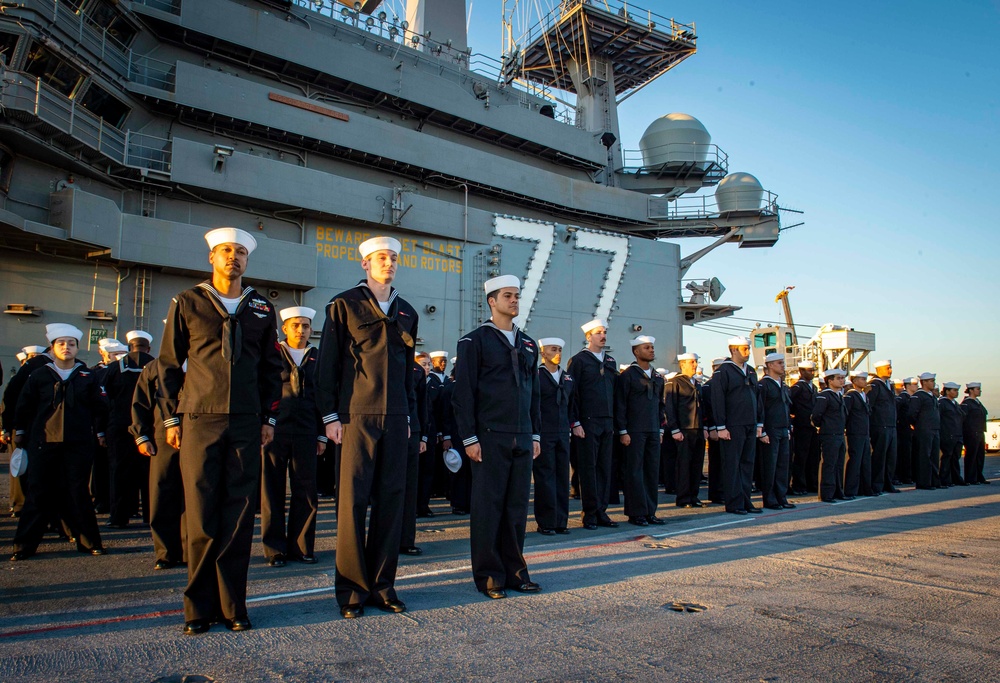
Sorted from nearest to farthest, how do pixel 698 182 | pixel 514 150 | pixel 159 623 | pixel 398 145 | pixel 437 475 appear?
pixel 159 623
pixel 437 475
pixel 398 145
pixel 514 150
pixel 698 182

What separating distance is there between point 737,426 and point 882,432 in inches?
159

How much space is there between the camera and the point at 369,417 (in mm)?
3711

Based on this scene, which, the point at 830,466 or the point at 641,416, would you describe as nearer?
the point at 641,416

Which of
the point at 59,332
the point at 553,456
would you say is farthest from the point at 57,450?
the point at 553,456

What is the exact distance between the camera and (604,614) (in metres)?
3.29

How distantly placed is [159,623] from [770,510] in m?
Answer: 6.79

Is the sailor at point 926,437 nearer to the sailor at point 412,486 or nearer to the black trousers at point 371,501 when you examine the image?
the sailor at point 412,486

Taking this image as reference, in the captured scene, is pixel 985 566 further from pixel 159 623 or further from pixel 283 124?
pixel 283 124

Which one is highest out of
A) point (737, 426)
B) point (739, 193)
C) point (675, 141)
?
point (675, 141)

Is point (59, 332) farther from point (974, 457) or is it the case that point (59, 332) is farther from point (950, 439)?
point (974, 457)

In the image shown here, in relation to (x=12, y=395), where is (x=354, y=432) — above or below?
below

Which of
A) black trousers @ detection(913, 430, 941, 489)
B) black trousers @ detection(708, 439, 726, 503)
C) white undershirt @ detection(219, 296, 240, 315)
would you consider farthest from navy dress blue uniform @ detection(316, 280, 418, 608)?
black trousers @ detection(913, 430, 941, 489)

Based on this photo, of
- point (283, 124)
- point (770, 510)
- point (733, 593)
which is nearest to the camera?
point (733, 593)

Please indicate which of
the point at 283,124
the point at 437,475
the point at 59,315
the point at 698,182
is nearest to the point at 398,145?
the point at 283,124
